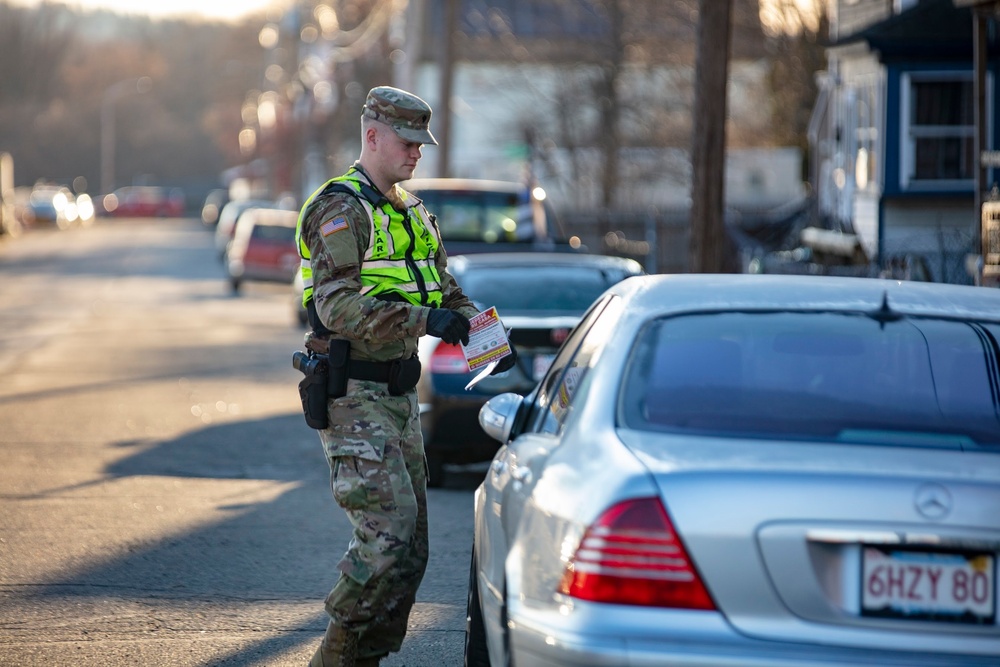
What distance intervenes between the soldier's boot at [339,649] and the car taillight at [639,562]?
1679mm

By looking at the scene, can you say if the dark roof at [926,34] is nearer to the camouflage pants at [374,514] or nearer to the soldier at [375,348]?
the soldier at [375,348]

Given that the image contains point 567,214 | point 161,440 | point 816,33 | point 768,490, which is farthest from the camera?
point 567,214

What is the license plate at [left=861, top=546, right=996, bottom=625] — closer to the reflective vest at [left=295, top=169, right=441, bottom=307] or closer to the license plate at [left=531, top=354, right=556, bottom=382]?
the reflective vest at [left=295, top=169, right=441, bottom=307]

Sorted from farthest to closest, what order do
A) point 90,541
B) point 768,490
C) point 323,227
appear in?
point 90,541 → point 323,227 → point 768,490

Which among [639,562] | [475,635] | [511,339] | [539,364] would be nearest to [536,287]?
[511,339]

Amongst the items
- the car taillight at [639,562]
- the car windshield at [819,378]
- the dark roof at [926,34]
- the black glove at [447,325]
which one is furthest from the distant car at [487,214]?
the car taillight at [639,562]

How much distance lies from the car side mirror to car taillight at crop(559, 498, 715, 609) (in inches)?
53.6

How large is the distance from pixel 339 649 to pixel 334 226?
1340mm

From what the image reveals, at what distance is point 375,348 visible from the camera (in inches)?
195

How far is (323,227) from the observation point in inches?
190

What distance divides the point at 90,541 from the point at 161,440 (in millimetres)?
4227

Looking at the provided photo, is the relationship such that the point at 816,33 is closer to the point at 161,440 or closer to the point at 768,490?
the point at 161,440

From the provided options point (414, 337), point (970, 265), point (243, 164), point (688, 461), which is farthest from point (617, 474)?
point (243, 164)

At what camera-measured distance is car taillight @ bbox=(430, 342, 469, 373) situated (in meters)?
9.62
